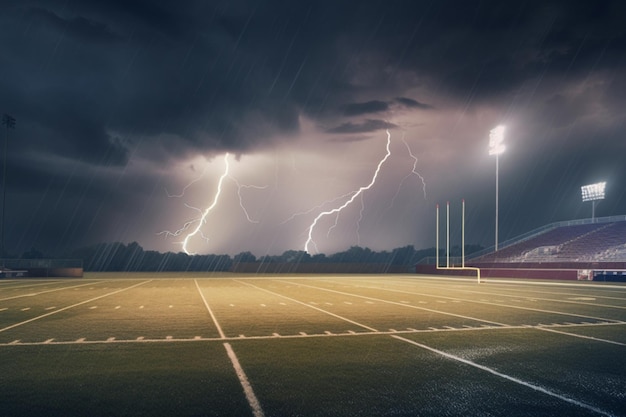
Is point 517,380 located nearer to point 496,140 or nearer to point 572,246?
point 496,140

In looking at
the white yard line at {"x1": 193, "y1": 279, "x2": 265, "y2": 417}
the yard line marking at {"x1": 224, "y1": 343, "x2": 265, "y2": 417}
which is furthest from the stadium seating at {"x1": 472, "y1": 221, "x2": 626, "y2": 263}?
the yard line marking at {"x1": 224, "y1": 343, "x2": 265, "y2": 417}

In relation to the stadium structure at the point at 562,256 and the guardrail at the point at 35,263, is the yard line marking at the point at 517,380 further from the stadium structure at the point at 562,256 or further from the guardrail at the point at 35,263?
the guardrail at the point at 35,263

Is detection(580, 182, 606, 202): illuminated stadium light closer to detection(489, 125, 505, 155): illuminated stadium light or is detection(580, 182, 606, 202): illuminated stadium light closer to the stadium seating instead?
the stadium seating

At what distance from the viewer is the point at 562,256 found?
1912 inches

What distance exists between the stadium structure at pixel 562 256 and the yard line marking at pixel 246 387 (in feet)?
96.0

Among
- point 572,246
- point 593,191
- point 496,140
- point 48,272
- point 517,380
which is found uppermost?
point 496,140

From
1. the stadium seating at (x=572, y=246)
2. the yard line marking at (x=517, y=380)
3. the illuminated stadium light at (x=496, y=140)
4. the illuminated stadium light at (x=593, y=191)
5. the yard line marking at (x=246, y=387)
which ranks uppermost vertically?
the illuminated stadium light at (x=496, y=140)

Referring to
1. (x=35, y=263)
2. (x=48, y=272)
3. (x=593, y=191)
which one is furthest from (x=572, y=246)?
(x=35, y=263)

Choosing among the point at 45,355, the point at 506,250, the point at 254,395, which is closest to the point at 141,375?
the point at 254,395

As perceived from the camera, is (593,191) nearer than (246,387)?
No

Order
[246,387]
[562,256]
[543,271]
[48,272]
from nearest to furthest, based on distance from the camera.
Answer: [246,387]
[543,271]
[48,272]
[562,256]

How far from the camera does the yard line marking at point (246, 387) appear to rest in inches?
185

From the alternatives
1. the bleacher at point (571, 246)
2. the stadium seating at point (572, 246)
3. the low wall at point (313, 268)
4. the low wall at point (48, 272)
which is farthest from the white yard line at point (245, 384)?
the low wall at point (313, 268)

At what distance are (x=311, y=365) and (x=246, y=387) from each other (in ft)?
4.47
